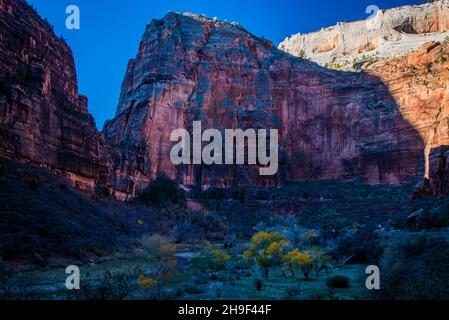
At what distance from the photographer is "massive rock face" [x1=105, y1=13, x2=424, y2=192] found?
205ft

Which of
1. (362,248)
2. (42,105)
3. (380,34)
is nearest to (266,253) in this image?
(362,248)

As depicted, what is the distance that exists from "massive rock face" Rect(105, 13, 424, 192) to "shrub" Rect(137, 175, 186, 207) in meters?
2.12

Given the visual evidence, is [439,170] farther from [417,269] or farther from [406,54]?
[406,54]

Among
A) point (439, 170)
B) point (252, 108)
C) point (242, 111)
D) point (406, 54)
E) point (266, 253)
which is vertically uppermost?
point (406, 54)

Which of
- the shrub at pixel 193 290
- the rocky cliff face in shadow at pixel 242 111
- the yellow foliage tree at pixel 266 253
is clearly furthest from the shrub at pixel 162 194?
the shrub at pixel 193 290

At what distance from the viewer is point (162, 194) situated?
180 ft

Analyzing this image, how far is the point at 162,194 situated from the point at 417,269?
4627cm

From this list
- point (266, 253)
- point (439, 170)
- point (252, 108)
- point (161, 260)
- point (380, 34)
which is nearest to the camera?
point (161, 260)

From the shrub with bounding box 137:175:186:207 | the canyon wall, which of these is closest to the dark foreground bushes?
the canyon wall

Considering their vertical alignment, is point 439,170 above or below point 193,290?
above

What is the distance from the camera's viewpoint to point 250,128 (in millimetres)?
69375

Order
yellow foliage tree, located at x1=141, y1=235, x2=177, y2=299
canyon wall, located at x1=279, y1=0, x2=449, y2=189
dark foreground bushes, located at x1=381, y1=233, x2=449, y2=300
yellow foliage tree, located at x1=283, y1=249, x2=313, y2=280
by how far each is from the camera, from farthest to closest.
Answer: canyon wall, located at x1=279, y1=0, x2=449, y2=189 → yellow foliage tree, located at x1=283, y1=249, x2=313, y2=280 → yellow foliage tree, located at x1=141, y1=235, x2=177, y2=299 → dark foreground bushes, located at x1=381, y1=233, x2=449, y2=300

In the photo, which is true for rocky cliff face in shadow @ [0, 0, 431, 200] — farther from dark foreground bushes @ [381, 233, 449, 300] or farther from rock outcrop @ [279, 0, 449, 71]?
dark foreground bushes @ [381, 233, 449, 300]
